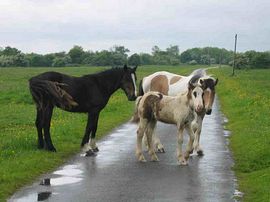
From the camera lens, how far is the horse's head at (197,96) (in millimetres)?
10641

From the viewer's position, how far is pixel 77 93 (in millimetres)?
12461

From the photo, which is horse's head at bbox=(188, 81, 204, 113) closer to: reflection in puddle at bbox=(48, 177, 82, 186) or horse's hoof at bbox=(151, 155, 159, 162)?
horse's hoof at bbox=(151, 155, 159, 162)

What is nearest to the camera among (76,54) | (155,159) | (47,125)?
(155,159)

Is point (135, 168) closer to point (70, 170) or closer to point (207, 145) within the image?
point (70, 170)

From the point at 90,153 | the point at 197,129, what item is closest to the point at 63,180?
the point at 90,153

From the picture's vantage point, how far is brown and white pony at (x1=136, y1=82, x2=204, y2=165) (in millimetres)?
10948

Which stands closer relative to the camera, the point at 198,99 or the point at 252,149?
the point at 198,99

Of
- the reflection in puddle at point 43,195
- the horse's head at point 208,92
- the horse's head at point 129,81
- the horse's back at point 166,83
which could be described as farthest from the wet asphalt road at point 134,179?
the horse's back at point 166,83

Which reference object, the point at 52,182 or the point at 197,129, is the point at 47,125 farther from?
the point at 197,129

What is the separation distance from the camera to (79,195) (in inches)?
323

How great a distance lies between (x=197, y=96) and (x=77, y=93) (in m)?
3.34

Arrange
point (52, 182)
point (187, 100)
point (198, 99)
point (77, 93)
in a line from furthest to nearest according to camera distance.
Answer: point (77, 93) < point (187, 100) < point (198, 99) < point (52, 182)

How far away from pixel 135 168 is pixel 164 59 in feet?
573

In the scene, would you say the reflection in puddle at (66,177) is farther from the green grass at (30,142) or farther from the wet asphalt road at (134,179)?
A: the green grass at (30,142)
